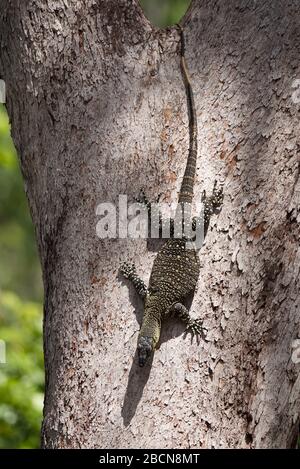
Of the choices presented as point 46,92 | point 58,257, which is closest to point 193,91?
point 46,92

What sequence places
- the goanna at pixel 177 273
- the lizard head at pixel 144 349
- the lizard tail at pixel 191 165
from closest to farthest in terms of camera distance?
the lizard head at pixel 144 349, the goanna at pixel 177 273, the lizard tail at pixel 191 165

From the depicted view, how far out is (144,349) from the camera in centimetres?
314

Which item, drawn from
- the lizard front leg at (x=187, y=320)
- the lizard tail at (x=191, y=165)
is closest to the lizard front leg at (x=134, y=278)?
the lizard front leg at (x=187, y=320)

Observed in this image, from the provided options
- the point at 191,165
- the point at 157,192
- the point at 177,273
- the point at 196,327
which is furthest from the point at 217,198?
the point at 196,327

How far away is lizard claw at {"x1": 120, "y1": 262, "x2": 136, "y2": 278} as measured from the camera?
3410 millimetres

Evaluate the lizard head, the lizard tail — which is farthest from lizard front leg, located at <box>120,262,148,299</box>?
the lizard tail

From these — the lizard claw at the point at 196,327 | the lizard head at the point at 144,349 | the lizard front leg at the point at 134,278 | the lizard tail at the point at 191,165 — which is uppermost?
the lizard tail at the point at 191,165

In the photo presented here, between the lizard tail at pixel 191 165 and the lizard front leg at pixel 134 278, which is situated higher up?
the lizard tail at pixel 191 165

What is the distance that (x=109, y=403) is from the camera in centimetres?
313

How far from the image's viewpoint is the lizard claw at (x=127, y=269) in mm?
3410

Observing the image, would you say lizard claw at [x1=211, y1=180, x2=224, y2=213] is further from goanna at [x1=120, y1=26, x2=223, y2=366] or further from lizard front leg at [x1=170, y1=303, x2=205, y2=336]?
lizard front leg at [x1=170, y1=303, x2=205, y2=336]

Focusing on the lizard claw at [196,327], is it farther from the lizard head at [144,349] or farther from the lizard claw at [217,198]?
the lizard claw at [217,198]

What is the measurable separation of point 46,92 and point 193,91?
860 millimetres

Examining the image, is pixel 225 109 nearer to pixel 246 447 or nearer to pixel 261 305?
pixel 261 305
